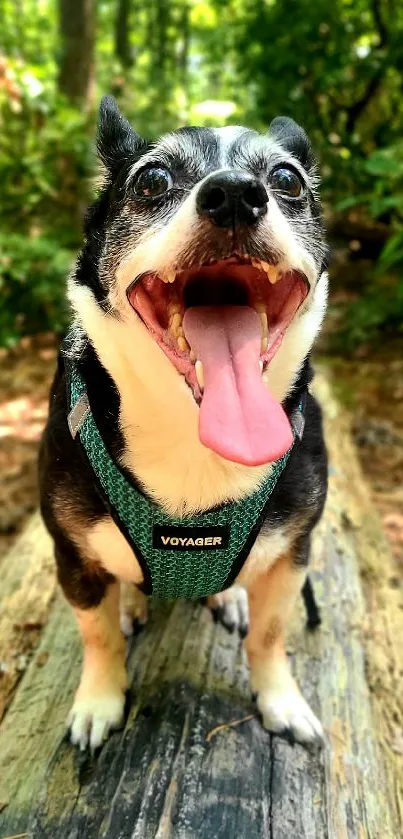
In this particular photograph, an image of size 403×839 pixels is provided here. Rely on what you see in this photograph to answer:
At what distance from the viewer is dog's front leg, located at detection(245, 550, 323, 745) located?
207cm

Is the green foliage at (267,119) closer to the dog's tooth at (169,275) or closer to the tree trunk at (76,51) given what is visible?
the tree trunk at (76,51)

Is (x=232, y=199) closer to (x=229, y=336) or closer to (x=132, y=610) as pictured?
(x=229, y=336)

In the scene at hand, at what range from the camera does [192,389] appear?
1516 mm

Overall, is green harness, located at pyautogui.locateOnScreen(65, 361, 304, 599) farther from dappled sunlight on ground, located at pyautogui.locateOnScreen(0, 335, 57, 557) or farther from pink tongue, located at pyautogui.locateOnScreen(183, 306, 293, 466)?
dappled sunlight on ground, located at pyautogui.locateOnScreen(0, 335, 57, 557)

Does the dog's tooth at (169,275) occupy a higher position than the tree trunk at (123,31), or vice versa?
the tree trunk at (123,31)

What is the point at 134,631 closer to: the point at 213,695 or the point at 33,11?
the point at 213,695

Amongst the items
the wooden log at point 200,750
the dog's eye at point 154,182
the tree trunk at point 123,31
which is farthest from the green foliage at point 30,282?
the tree trunk at point 123,31

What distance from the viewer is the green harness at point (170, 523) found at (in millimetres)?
1761

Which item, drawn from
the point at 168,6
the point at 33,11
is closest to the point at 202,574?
the point at 168,6

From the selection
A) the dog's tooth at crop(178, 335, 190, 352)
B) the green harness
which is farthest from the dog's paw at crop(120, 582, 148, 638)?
the dog's tooth at crop(178, 335, 190, 352)

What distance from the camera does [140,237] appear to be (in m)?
1.70

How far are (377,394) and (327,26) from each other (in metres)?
3.62

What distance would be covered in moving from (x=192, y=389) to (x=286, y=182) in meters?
0.69

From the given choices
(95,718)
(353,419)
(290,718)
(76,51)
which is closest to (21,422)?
(353,419)
